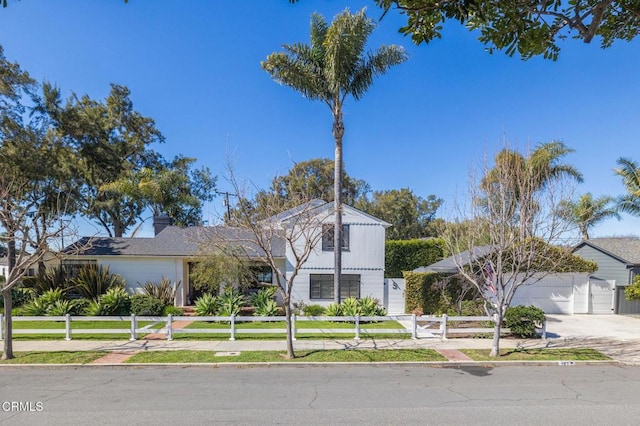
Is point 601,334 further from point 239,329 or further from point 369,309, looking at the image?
point 239,329

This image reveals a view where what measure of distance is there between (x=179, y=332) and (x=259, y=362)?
14.3ft

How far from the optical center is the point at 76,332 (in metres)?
11.5

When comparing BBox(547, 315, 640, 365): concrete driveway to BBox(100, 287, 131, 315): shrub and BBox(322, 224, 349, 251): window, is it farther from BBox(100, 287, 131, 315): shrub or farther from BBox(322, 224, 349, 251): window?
BBox(100, 287, 131, 315): shrub

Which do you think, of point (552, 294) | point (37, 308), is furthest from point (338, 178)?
point (37, 308)

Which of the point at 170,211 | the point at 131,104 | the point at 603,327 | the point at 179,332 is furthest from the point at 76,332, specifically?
the point at 131,104

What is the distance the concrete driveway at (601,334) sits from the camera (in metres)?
10.9

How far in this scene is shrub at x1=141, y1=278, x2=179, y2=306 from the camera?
17.8m

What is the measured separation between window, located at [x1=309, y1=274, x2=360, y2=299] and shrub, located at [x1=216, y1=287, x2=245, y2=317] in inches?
167

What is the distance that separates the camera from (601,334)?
13.4 metres

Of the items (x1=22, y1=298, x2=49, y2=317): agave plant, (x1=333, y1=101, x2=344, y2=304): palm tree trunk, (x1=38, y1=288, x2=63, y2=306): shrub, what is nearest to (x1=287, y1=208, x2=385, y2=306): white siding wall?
(x1=333, y1=101, x2=344, y2=304): palm tree trunk

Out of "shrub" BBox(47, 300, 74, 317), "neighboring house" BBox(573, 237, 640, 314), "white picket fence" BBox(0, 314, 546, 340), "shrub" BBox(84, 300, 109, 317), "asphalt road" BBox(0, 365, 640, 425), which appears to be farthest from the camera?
"neighboring house" BBox(573, 237, 640, 314)

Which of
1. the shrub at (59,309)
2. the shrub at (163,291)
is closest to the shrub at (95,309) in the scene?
the shrub at (59,309)

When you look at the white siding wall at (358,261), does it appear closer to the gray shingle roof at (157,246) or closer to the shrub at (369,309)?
the gray shingle roof at (157,246)

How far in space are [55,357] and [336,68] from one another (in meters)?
14.3
